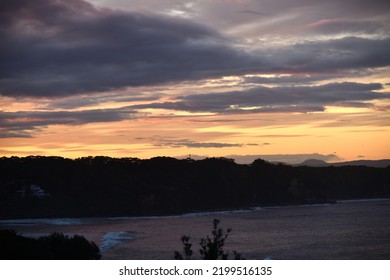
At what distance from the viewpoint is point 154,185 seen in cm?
8944

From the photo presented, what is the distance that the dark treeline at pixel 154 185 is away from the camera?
79750 mm

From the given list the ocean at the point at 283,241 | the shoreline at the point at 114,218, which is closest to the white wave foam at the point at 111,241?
the ocean at the point at 283,241

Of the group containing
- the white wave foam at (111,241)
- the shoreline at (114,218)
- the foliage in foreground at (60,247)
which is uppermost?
the foliage in foreground at (60,247)

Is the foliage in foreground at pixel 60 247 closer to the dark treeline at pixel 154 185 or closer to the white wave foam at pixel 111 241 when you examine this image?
the white wave foam at pixel 111 241

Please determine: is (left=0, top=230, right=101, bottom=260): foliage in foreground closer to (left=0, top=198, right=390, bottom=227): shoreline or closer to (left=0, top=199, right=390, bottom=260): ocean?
(left=0, top=199, right=390, bottom=260): ocean

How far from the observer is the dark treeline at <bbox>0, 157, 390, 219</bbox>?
79.8 m

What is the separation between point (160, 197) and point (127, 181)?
5904 mm

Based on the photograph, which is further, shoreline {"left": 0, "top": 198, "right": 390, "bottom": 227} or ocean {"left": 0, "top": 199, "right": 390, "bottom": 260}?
shoreline {"left": 0, "top": 198, "right": 390, "bottom": 227}

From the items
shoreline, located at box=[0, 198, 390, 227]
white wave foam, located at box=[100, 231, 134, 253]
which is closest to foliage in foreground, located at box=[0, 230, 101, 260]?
white wave foam, located at box=[100, 231, 134, 253]

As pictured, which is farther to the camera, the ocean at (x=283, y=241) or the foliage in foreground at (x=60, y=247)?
the ocean at (x=283, y=241)

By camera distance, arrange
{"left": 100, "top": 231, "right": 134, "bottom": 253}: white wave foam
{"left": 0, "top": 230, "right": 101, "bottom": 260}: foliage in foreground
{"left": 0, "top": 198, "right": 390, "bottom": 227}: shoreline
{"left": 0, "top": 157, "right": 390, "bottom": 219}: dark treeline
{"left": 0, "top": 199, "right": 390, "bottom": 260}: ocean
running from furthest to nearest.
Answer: {"left": 0, "top": 157, "right": 390, "bottom": 219}: dark treeline, {"left": 0, "top": 198, "right": 390, "bottom": 227}: shoreline, {"left": 100, "top": 231, "right": 134, "bottom": 253}: white wave foam, {"left": 0, "top": 199, "right": 390, "bottom": 260}: ocean, {"left": 0, "top": 230, "right": 101, "bottom": 260}: foliage in foreground

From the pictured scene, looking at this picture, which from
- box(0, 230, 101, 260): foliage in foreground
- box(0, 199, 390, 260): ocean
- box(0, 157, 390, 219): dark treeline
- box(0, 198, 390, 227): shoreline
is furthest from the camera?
box(0, 157, 390, 219): dark treeline

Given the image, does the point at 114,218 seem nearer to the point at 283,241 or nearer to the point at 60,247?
the point at 283,241
